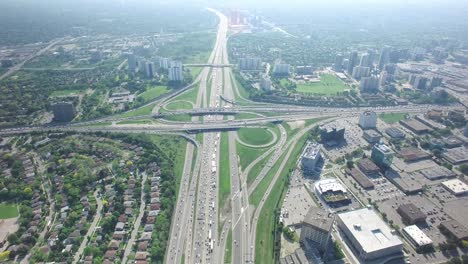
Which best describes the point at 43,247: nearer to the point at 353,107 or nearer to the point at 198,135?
the point at 198,135

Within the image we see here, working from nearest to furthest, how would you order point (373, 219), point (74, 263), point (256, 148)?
1. point (74, 263)
2. point (373, 219)
3. point (256, 148)

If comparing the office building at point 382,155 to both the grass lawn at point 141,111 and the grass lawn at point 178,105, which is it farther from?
the grass lawn at point 141,111

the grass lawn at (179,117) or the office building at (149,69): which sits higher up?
the office building at (149,69)

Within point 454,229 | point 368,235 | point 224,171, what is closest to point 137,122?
point 224,171

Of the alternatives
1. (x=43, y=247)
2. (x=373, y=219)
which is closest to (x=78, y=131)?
(x=43, y=247)

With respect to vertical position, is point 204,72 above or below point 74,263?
above

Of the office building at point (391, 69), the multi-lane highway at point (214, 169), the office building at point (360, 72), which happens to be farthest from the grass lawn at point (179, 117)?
the office building at point (391, 69)

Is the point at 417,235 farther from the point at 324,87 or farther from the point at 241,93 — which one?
the point at 324,87
